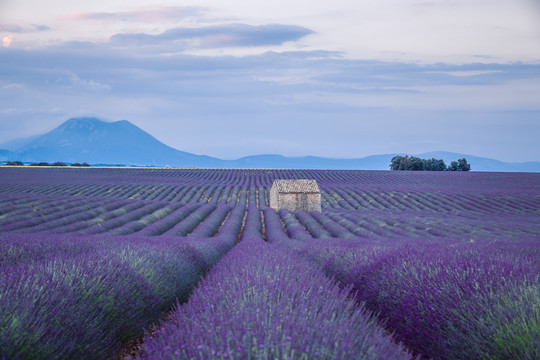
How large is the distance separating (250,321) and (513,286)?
2.49m

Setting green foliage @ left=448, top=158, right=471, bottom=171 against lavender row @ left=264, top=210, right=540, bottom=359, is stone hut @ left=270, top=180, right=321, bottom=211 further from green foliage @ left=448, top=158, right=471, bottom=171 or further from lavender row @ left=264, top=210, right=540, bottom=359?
green foliage @ left=448, top=158, right=471, bottom=171

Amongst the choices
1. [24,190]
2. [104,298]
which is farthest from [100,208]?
[104,298]

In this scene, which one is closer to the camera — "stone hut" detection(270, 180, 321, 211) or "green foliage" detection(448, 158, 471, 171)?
"stone hut" detection(270, 180, 321, 211)

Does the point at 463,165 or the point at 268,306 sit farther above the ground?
the point at 463,165

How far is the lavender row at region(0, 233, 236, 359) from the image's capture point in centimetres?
279

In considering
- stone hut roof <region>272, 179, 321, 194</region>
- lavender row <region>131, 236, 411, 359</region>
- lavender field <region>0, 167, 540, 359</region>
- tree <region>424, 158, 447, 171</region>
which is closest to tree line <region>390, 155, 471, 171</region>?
tree <region>424, 158, 447, 171</region>

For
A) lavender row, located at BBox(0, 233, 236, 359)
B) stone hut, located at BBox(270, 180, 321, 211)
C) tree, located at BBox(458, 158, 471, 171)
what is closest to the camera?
lavender row, located at BBox(0, 233, 236, 359)

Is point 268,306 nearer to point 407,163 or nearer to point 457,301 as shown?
point 457,301

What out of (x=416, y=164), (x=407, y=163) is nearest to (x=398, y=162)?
(x=407, y=163)

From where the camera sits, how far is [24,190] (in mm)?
32688

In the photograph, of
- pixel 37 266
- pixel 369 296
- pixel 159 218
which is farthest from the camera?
pixel 159 218

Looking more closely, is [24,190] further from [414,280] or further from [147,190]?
[414,280]

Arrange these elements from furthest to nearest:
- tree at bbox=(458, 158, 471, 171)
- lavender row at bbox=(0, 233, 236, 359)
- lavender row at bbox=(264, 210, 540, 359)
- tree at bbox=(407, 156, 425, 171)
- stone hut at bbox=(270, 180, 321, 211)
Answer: tree at bbox=(407, 156, 425, 171), tree at bbox=(458, 158, 471, 171), stone hut at bbox=(270, 180, 321, 211), lavender row at bbox=(264, 210, 540, 359), lavender row at bbox=(0, 233, 236, 359)

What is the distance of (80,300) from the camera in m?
3.71
